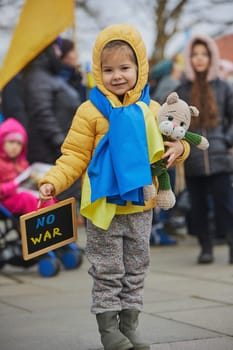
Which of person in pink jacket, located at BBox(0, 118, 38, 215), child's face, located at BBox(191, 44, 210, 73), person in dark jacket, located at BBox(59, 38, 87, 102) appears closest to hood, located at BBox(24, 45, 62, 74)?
person in dark jacket, located at BBox(59, 38, 87, 102)

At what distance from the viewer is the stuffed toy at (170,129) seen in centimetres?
430

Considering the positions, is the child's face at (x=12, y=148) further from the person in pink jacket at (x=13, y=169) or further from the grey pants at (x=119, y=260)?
the grey pants at (x=119, y=260)

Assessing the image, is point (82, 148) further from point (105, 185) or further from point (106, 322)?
point (106, 322)

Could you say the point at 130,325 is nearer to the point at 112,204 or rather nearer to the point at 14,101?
the point at 112,204

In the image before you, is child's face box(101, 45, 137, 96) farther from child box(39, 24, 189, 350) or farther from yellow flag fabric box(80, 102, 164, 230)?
yellow flag fabric box(80, 102, 164, 230)

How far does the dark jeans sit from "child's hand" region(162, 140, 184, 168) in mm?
3579

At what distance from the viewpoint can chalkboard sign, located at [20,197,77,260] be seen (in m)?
4.32

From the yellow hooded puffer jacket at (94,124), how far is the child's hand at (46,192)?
47 millimetres

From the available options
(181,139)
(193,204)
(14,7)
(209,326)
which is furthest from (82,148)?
(14,7)

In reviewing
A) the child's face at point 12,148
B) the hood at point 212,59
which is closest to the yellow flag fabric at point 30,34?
the child's face at point 12,148

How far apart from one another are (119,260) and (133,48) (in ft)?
3.33

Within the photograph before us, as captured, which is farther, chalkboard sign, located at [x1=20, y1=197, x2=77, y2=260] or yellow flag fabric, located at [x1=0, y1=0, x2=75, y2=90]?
yellow flag fabric, located at [x1=0, y1=0, x2=75, y2=90]

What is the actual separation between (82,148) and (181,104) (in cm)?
52

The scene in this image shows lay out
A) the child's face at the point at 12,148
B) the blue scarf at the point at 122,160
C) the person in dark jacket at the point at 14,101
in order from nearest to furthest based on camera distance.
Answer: the blue scarf at the point at 122,160
the child's face at the point at 12,148
the person in dark jacket at the point at 14,101
